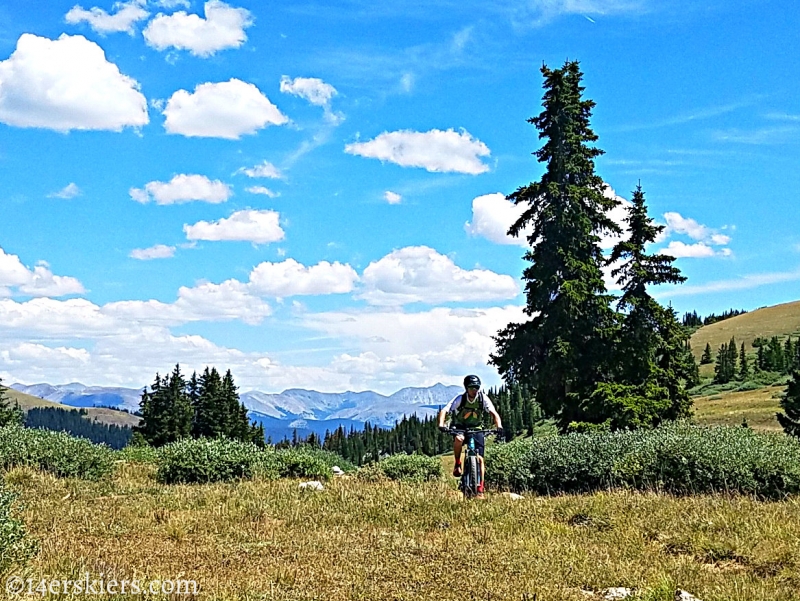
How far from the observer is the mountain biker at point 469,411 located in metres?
12.9

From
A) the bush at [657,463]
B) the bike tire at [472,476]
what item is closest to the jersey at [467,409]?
the bike tire at [472,476]

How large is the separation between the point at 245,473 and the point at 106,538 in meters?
7.26

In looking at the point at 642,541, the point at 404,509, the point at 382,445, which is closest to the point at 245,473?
the point at 404,509

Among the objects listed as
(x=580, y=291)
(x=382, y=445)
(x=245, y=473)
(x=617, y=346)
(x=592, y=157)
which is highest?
(x=592, y=157)

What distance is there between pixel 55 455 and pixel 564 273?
1757 centimetres

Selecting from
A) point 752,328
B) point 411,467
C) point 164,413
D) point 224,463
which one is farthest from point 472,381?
point 752,328

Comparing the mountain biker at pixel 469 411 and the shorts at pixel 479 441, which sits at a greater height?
the mountain biker at pixel 469 411

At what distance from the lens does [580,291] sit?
82.3 feet

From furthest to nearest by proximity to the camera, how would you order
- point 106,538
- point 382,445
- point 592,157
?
1. point 382,445
2. point 592,157
3. point 106,538

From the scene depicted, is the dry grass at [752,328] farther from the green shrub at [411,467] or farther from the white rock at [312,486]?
the white rock at [312,486]

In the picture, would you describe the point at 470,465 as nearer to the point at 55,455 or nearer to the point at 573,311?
the point at 55,455

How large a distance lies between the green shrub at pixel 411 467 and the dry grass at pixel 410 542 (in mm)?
3998

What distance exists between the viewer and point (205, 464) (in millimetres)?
15852

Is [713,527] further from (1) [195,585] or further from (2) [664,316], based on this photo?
(2) [664,316]
